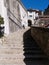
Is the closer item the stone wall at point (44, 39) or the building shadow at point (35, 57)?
the building shadow at point (35, 57)

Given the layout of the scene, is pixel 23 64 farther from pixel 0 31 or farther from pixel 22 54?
pixel 0 31

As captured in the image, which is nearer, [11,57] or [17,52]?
[11,57]

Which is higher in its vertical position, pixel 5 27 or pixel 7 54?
pixel 5 27

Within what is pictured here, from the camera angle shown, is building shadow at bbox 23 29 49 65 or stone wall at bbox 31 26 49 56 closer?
building shadow at bbox 23 29 49 65

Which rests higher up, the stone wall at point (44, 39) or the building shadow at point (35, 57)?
the stone wall at point (44, 39)

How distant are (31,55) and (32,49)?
146 centimetres

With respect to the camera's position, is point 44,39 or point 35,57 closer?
point 35,57

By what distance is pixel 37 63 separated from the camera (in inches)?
372

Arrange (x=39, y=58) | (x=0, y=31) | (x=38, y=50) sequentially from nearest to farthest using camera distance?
(x=39, y=58) < (x=38, y=50) < (x=0, y=31)

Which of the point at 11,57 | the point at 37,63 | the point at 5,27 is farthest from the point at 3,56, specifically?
the point at 5,27

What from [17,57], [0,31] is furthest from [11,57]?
[0,31]

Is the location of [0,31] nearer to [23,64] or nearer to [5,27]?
[5,27]

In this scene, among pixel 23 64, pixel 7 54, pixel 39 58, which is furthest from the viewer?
pixel 7 54

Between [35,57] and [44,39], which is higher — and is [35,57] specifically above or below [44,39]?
below
